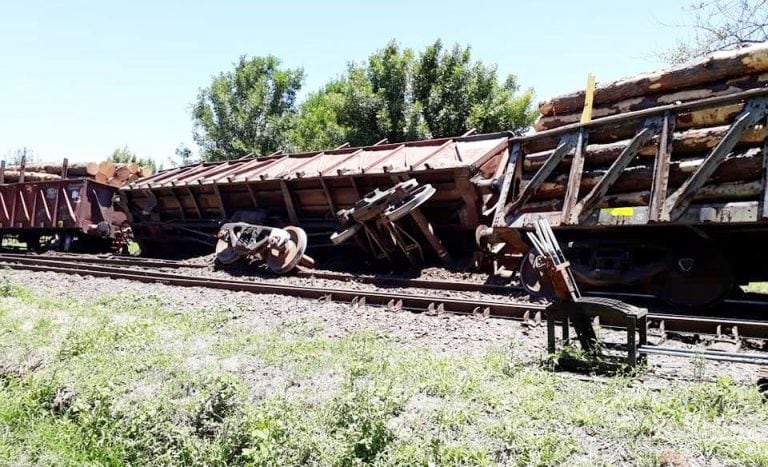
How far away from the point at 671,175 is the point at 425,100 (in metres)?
16.8

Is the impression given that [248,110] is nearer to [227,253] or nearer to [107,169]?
[107,169]

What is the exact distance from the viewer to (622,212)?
5.95m

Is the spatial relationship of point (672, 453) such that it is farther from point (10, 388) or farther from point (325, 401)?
point (10, 388)

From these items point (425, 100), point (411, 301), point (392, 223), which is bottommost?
point (411, 301)

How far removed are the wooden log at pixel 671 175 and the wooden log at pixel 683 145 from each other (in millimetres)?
115

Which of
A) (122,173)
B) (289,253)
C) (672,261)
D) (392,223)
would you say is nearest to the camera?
(672,261)

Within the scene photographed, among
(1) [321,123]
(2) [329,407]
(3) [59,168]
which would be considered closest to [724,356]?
(2) [329,407]

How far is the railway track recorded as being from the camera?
472 cm

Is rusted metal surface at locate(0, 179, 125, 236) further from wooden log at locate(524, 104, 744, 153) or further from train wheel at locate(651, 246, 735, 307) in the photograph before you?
train wheel at locate(651, 246, 735, 307)

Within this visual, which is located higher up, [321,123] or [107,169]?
[321,123]

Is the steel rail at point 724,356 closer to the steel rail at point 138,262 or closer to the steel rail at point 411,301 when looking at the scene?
the steel rail at point 411,301

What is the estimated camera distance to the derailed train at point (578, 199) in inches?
214

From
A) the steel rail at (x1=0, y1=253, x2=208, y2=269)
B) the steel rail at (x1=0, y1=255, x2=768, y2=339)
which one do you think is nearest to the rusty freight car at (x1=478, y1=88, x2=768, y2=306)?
the steel rail at (x1=0, y1=255, x2=768, y2=339)

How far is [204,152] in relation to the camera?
101ft
